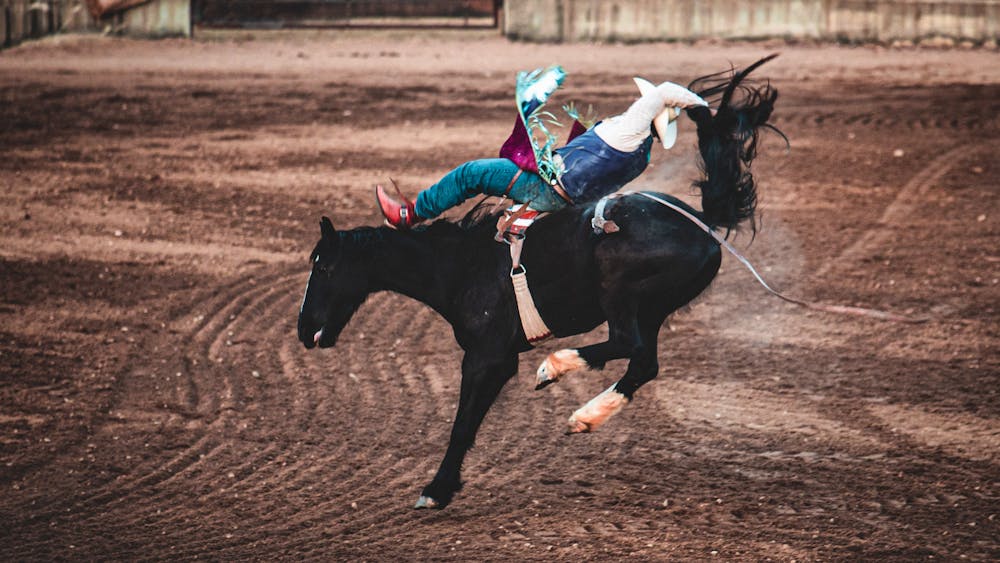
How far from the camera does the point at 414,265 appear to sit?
6.41 meters

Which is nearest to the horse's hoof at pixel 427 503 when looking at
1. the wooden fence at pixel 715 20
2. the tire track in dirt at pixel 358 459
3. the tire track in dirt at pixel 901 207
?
the tire track in dirt at pixel 358 459

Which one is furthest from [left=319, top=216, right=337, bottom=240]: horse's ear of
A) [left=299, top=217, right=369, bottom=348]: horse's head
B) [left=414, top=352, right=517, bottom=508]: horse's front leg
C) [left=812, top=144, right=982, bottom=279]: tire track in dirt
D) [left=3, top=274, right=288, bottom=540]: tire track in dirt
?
[left=812, top=144, right=982, bottom=279]: tire track in dirt

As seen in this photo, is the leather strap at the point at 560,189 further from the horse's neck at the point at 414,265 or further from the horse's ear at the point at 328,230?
the horse's ear at the point at 328,230

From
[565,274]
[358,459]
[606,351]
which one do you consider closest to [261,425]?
[358,459]

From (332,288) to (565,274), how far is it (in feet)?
4.30

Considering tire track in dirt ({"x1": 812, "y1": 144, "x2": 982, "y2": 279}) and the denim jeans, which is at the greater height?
the denim jeans

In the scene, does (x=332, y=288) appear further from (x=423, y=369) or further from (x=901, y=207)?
(x=901, y=207)

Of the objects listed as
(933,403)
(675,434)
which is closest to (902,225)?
(933,403)

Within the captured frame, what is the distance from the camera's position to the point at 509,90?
17938 mm

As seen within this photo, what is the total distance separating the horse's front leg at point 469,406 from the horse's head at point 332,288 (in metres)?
0.73

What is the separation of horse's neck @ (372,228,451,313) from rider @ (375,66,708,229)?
0.42 m

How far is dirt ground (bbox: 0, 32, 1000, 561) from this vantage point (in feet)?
22.1

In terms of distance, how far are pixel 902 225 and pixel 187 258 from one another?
7.22 meters

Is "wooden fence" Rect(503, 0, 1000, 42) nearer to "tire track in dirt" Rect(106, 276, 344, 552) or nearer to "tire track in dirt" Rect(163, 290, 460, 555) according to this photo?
"tire track in dirt" Rect(106, 276, 344, 552)
